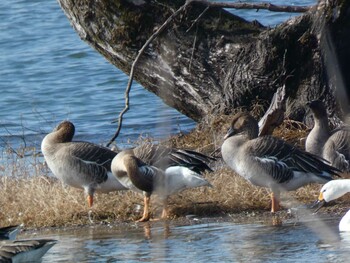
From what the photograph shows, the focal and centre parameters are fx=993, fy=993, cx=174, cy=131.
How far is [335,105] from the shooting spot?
1295cm

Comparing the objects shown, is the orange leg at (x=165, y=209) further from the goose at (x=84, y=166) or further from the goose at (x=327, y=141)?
the goose at (x=327, y=141)

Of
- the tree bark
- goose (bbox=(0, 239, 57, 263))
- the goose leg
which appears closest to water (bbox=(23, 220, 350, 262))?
goose (bbox=(0, 239, 57, 263))

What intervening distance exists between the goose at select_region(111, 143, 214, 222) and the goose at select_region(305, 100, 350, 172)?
1608 mm

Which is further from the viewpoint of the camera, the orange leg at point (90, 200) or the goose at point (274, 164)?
the orange leg at point (90, 200)

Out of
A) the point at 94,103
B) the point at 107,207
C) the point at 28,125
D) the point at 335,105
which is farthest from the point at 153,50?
the point at 94,103

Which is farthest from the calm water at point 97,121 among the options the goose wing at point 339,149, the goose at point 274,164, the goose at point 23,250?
the goose wing at point 339,149

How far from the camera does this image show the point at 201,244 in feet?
29.2

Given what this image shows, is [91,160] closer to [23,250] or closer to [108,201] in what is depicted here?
[108,201]

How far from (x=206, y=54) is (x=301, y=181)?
10.8 feet

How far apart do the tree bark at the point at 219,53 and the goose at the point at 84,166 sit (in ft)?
7.98

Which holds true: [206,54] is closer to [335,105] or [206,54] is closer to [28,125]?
[335,105]

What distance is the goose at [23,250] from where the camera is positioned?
8445 millimetres

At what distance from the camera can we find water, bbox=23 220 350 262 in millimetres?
8273

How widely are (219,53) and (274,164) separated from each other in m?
3.17
